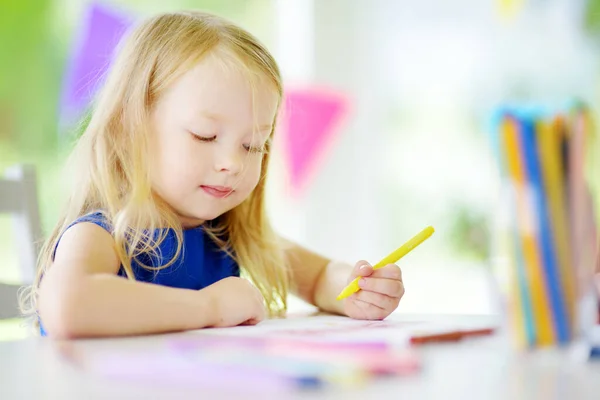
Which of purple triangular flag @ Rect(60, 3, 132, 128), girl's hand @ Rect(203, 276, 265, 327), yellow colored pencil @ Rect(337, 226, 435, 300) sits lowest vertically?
girl's hand @ Rect(203, 276, 265, 327)

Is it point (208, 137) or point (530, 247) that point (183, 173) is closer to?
point (208, 137)

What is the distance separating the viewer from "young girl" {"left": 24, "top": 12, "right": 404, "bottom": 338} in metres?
0.85

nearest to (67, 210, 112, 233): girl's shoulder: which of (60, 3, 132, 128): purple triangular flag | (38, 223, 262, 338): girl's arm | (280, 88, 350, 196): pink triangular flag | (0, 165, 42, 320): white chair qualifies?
(38, 223, 262, 338): girl's arm

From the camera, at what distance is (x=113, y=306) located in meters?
0.64

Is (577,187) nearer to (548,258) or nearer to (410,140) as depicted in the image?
(548,258)

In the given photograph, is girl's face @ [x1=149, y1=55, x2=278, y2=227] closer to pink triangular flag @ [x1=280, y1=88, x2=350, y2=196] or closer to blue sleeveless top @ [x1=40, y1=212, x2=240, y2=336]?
blue sleeveless top @ [x1=40, y1=212, x2=240, y2=336]

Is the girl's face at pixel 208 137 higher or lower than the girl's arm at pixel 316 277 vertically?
higher

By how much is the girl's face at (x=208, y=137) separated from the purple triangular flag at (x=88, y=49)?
129 centimetres

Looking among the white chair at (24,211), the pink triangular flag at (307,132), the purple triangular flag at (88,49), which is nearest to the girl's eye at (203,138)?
the white chair at (24,211)

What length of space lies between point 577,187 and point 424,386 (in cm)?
15

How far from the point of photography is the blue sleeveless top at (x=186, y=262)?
91cm

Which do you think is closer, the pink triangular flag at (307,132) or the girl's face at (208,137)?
the girl's face at (208,137)

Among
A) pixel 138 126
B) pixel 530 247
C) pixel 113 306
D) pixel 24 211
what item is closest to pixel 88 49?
pixel 24 211

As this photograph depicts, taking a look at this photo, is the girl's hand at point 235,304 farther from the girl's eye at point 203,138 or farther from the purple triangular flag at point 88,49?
the purple triangular flag at point 88,49
